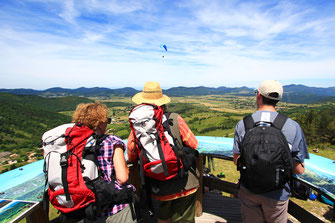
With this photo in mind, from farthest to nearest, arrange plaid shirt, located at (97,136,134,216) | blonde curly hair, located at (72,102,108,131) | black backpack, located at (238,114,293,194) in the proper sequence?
blonde curly hair, located at (72,102,108,131) < plaid shirt, located at (97,136,134,216) < black backpack, located at (238,114,293,194)

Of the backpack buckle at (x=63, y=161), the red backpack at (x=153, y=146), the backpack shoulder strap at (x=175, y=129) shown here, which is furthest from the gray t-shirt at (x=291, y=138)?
the backpack buckle at (x=63, y=161)

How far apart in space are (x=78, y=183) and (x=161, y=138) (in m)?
0.93

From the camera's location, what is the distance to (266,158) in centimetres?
186

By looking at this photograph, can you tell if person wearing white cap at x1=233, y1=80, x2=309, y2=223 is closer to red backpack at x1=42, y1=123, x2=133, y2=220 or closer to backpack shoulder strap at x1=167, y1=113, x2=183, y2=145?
backpack shoulder strap at x1=167, y1=113, x2=183, y2=145

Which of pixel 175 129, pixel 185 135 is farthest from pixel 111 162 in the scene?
pixel 185 135

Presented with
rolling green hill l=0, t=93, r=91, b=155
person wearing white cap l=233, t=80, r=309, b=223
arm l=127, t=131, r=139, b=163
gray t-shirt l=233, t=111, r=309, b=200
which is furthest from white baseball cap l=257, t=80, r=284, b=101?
rolling green hill l=0, t=93, r=91, b=155

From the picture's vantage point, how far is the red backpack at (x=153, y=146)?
6.73 ft

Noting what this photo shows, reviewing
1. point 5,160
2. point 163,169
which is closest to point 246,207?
point 163,169

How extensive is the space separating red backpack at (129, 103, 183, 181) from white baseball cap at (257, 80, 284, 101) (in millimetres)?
1252

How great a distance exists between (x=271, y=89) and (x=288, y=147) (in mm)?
662

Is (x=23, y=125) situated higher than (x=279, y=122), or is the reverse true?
(x=279, y=122)

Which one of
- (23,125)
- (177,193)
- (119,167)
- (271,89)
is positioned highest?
(271,89)

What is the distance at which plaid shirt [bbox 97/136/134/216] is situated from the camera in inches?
77.4

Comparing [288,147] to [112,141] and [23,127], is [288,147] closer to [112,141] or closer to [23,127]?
[112,141]
